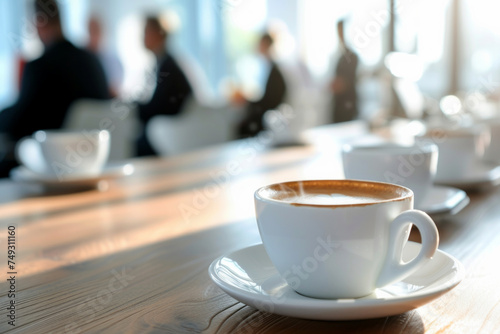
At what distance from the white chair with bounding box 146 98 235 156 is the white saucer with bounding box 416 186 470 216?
1.22m

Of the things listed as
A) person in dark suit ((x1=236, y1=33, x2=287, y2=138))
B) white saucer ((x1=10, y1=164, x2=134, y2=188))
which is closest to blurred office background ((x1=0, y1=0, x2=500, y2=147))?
person in dark suit ((x1=236, y1=33, x2=287, y2=138))

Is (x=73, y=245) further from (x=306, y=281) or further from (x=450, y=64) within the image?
(x=450, y=64)

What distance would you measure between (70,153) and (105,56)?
182 inches

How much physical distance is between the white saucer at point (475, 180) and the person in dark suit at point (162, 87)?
2.05 metres

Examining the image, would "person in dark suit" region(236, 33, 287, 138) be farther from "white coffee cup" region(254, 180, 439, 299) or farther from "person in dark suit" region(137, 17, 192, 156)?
"white coffee cup" region(254, 180, 439, 299)

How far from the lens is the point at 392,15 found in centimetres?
344

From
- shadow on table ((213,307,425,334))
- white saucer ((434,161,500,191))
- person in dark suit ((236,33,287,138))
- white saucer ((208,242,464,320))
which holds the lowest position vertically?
person in dark suit ((236,33,287,138))

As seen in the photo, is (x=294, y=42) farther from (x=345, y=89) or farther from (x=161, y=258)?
(x=161, y=258)

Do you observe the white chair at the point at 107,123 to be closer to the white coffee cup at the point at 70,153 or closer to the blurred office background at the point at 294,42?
the white coffee cup at the point at 70,153

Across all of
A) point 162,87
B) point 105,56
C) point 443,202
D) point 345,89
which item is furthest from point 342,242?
point 105,56

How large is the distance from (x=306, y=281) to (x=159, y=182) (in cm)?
62

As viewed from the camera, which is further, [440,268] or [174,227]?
[174,227]

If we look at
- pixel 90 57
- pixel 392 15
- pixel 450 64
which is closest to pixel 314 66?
pixel 450 64

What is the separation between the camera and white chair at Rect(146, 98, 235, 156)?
6.18 feet
